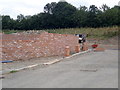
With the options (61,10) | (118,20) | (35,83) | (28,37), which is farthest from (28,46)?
(61,10)

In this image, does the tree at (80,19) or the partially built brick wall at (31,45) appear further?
the tree at (80,19)

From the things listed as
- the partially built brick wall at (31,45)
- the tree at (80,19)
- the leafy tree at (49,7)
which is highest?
the leafy tree at (49,7)

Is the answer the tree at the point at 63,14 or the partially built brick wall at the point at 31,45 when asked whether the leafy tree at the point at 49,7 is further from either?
the partially built brick wall at the point at 31,45

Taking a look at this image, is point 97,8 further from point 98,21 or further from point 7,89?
point 7,89

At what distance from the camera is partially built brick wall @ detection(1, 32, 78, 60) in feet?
59.6

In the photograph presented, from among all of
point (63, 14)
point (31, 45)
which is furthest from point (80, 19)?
point (31, 45)

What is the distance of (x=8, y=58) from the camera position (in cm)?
1794

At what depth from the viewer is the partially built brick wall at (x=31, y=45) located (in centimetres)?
1817

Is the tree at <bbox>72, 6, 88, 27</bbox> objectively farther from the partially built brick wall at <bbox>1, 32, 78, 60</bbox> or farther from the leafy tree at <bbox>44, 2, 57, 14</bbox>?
the partially built brick wall at <bbox>1, 32, 78, 60</bbox>

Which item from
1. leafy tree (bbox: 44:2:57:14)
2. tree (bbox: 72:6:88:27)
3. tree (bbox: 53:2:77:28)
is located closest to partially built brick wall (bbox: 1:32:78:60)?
tree (bbox: 72:6:88:27)

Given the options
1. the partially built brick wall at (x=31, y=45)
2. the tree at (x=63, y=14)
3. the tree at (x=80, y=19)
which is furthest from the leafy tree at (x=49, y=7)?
the partially built brick wall at (x=31, y=45)

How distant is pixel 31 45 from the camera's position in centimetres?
1972

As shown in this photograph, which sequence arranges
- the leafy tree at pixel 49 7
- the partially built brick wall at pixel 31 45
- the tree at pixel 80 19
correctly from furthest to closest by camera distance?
the leafy tree at pixel 49 7 < the tree at pixel 80 19 < the partially built brick wall at pixel 31 45

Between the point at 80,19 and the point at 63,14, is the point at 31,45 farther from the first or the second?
the point at 63,14
